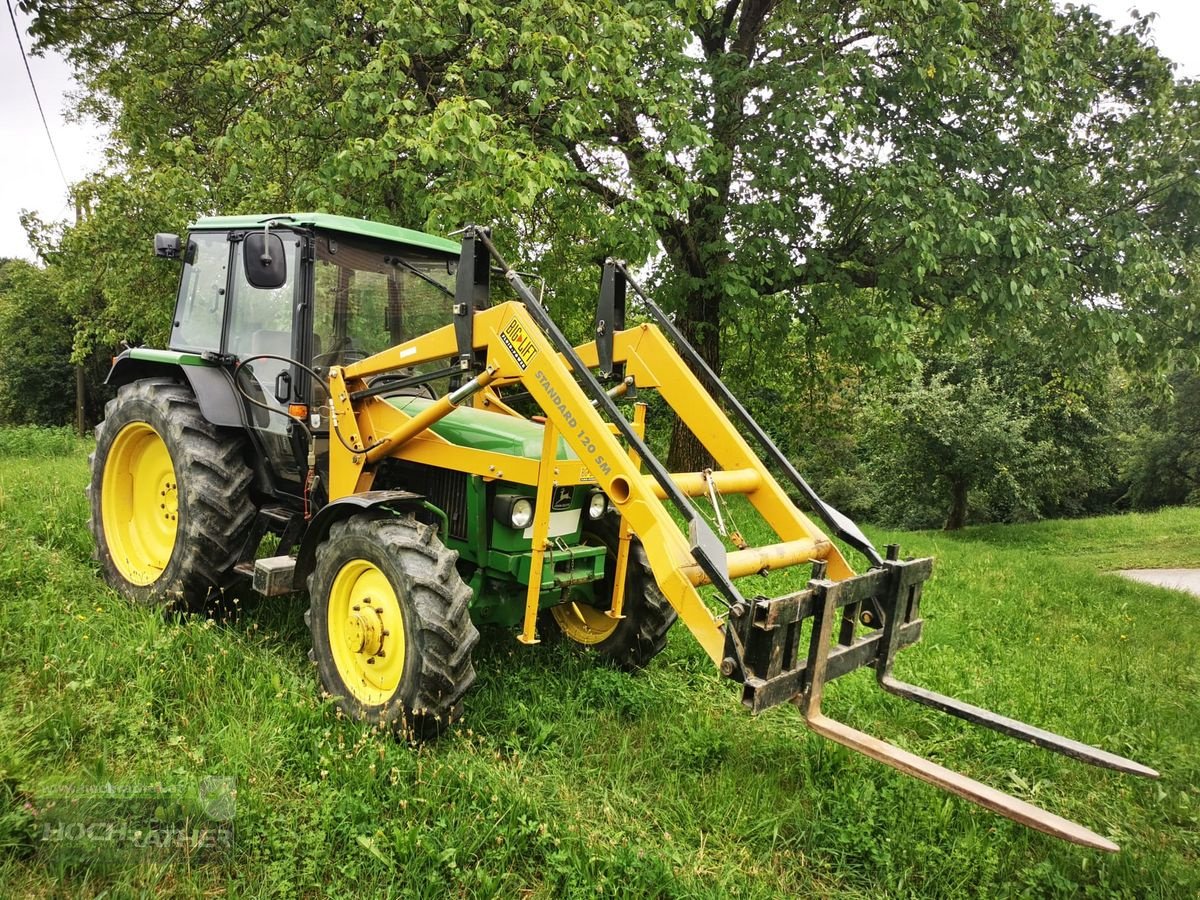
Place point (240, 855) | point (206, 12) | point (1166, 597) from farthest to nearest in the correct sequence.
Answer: point (1166, 597) < point (206, 12) < point (240, 855)

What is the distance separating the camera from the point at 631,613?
4.30 meters

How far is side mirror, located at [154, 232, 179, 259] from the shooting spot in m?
4.58

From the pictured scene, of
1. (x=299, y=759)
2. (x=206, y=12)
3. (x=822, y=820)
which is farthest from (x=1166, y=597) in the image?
(x=206, y=12)

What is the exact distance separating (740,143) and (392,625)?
6.58 meters

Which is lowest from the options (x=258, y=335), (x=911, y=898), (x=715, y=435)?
(x=911, y=898)

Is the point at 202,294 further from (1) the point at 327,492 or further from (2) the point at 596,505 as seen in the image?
(2) the point at 596,505

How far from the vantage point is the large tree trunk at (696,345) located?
9.46 meters

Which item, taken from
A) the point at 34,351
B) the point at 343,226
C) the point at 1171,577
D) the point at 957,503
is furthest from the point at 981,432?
the point at 34,351

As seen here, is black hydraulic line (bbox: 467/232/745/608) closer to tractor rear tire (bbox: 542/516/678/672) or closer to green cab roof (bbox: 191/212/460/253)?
tractor rear tire (bbox: 542/516/678/672)

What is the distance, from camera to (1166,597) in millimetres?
7969

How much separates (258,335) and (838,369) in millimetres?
8189

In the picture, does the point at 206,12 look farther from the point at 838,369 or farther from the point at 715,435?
the point at 838,369

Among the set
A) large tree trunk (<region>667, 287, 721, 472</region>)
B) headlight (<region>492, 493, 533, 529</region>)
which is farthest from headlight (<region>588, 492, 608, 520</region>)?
large tree trunk (<region>667, 287, 721, 472</region>)

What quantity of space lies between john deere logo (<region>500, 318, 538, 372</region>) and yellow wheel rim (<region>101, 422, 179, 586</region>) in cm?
263
